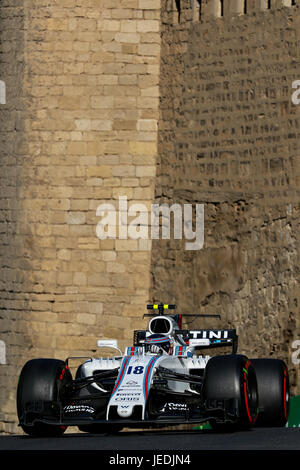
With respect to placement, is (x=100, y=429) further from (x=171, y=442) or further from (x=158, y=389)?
(x=171, y=442)

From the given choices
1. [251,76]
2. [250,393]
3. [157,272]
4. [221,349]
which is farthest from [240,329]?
[250,393]

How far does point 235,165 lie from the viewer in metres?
Result: 14.4

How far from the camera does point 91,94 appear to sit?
15.8 metres

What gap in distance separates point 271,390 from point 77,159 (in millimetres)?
7021

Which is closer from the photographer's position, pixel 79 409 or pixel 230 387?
pixel 230 387

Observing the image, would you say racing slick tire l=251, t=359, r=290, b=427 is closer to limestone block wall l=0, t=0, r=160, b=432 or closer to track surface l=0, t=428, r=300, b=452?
track surface l=0, t=428, r=300, b=452

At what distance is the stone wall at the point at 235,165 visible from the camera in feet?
44.1

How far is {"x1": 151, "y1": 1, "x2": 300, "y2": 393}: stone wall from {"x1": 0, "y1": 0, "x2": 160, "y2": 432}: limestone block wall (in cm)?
33

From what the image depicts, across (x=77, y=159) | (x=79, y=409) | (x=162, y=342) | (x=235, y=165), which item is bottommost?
(x=79, y=409)

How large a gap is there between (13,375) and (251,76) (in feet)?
16.4

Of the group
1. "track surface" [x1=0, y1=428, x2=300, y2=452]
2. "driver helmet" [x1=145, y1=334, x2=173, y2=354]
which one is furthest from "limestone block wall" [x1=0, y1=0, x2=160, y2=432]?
"track surface" [x1=0, y1=428, x2=300, y2=452]

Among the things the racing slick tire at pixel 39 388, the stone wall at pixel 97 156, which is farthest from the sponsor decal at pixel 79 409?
the stone wall at pixel 97 156

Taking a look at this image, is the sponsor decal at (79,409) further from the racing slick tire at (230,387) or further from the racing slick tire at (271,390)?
the racing slick tire at (271,390)

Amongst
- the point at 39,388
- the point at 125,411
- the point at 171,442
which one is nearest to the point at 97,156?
the point at 39,388
